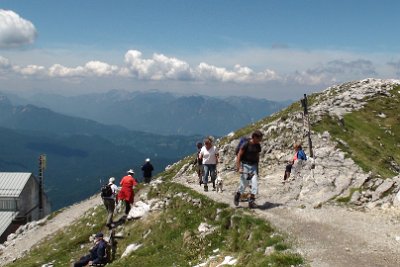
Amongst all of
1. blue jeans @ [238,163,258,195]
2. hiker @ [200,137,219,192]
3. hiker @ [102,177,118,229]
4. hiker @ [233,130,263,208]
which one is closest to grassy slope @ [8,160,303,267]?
blue jeans @ [238,163,258,195]

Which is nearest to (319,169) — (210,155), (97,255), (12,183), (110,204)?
(210,155)

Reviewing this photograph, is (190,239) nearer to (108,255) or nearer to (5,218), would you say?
(108,255)

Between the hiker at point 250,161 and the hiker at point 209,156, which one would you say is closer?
the hiker at point 250,161

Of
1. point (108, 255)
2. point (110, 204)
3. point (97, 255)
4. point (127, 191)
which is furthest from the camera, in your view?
point (110, 204)

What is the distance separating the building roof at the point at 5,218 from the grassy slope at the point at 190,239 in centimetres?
5461

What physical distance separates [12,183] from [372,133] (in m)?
72.7

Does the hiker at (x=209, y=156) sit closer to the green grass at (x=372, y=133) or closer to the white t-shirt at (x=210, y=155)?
the white t-shirt at (x=210, y=155)

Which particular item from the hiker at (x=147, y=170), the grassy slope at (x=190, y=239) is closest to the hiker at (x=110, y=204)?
the grassy slope at (x=190, y=239)

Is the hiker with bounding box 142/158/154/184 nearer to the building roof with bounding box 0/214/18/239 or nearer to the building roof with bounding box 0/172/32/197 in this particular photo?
the building roof with bounding box 0/214/18/239

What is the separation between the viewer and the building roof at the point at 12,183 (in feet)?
278

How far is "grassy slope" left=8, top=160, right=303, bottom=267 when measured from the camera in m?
15.6

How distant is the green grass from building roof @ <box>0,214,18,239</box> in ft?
204

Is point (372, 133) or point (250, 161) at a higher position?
point (250, 161)

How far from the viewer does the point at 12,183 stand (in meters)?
87.7
